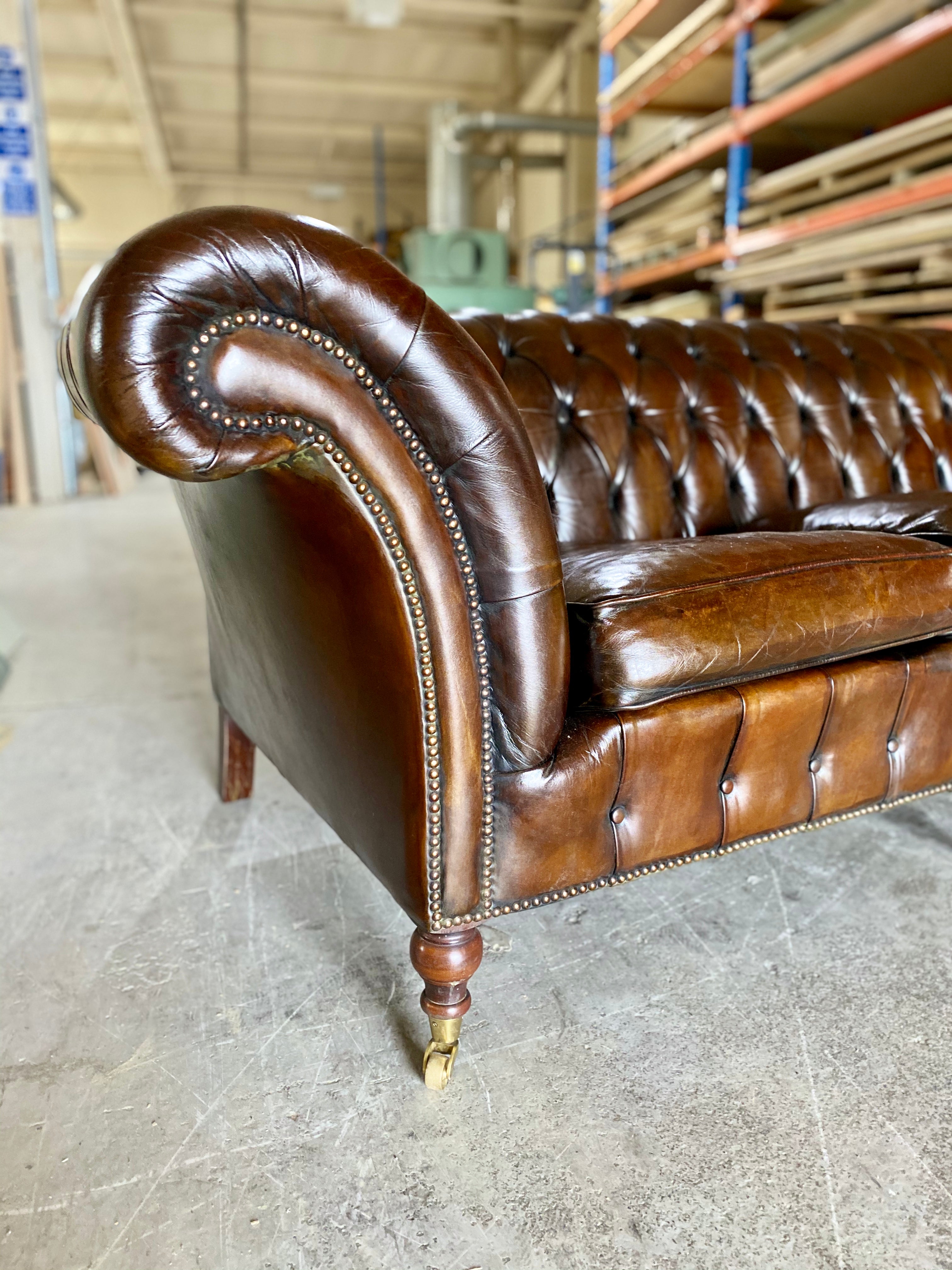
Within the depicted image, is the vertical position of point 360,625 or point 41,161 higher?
point 41,161

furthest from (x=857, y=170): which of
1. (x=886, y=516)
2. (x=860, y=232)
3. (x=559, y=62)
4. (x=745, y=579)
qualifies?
(x=559, y=62)

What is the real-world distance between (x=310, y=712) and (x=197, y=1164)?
1.52 ft

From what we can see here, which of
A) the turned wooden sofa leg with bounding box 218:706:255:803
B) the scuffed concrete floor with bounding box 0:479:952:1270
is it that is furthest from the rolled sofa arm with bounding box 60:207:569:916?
the turned wooden sofa leg with bounding box 218:706:255:803

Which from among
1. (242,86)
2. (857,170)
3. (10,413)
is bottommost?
(10,413)

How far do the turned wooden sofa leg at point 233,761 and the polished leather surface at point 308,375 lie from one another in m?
0.78

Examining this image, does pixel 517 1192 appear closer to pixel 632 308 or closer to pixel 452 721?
pixel 452 721

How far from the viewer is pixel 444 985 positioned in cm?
94

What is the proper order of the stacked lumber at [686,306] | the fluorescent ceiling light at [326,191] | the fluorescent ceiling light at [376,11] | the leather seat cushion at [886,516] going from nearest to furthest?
the leather seat cushion at [886,516]
the stacked lumber at [686,306]
the fluorescent ceiling light at [376,11]
the fluorescent ceiling light at [326,191]

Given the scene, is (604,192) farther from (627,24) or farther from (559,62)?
(559,62)

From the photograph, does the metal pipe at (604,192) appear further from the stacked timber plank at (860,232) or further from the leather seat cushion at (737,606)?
the leather seat cushion at (737,606)

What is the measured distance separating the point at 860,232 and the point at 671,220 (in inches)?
68.8

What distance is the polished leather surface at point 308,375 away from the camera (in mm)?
695

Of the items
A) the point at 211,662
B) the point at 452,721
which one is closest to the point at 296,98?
the point at 211,662

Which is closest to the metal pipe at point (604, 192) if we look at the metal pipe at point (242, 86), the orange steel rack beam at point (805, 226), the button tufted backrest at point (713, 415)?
the orange steel rack beam at point (805, 226)
